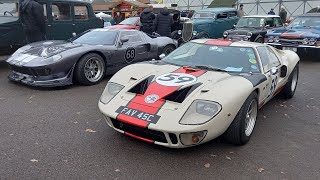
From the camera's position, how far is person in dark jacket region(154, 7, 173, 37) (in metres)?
11.0

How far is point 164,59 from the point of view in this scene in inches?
192

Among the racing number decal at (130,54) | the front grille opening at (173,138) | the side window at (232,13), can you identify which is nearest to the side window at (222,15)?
the side window at (232,13)

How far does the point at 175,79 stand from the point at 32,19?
596 centimetres

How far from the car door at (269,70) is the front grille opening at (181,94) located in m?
1.10

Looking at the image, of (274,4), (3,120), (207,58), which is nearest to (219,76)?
(207,58)

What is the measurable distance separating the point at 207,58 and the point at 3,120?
3.02m

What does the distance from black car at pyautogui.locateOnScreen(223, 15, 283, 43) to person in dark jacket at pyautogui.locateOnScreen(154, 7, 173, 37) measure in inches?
91.2

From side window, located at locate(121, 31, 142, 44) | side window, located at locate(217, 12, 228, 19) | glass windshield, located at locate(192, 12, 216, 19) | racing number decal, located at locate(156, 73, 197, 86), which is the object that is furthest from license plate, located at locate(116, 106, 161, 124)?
side window, located at locate(217, 12, 228, 19)

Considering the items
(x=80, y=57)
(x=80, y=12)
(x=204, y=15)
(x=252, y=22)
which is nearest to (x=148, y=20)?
(x=80, y=12)

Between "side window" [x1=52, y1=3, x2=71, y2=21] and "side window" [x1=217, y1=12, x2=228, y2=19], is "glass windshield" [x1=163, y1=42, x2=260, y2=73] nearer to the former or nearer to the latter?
"side window" [x1=52, y1=3, x2=71, y2=21]

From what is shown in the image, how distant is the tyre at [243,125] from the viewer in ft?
11.7

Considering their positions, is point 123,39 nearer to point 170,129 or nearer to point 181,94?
point 181,94

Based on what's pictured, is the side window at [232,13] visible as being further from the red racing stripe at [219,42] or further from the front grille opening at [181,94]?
the front grille opening at [181,94]

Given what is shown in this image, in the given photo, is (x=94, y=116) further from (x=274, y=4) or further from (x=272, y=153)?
(x=274, y=4)
